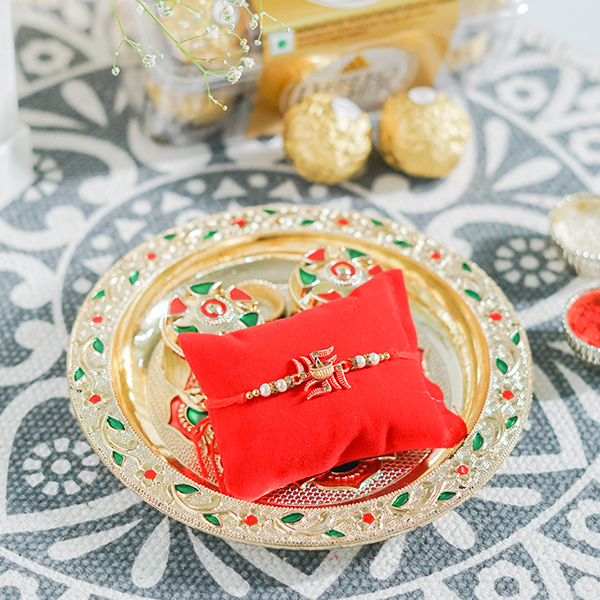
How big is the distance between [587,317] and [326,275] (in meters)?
0.30


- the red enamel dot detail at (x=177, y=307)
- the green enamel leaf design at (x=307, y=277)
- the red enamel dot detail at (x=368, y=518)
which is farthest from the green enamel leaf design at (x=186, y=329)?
the red enamel dot detail at (x=368, y=518)

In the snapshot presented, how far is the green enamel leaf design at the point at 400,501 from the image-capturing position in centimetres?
57

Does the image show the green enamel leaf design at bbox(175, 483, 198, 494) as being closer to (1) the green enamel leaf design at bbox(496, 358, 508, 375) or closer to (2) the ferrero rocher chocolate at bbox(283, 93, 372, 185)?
(1) the green enamel leaf design at bbox(496, 358, 508, 375)

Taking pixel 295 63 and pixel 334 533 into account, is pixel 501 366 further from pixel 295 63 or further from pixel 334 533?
pixel 295 63

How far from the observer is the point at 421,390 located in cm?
61

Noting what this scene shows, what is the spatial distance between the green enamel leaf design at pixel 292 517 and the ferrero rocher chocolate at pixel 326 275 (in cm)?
20

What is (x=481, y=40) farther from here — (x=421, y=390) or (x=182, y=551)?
(x=182, y=551)

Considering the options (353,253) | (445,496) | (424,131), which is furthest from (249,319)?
→ (424,131)

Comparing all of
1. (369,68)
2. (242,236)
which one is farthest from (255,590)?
(369,68)

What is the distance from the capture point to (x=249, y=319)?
0.66 meters

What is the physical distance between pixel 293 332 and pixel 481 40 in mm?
565

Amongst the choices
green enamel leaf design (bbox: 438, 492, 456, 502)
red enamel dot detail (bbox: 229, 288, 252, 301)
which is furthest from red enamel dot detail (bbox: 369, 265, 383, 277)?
green enamel leaf design (bbox: 438, 492, 456, 502)

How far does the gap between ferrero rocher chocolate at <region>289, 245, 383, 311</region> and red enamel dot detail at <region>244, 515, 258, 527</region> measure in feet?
0.69

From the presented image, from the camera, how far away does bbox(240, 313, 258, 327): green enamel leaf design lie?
66 cm
